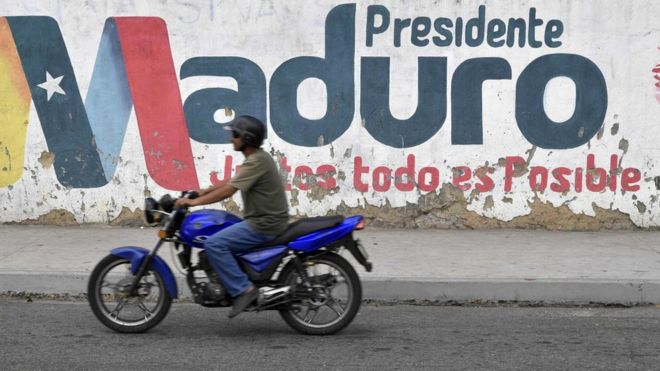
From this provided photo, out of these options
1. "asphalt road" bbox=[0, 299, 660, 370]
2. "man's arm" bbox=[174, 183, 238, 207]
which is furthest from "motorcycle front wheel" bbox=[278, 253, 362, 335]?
"man's arm" bbox=[174, 183, 238, 207]

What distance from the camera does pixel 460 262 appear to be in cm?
→ 859

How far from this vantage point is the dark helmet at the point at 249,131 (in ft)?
20.3

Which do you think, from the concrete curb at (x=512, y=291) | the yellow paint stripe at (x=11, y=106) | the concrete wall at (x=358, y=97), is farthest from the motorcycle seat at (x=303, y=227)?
the yellow paint stripe at (x=11, y=106)

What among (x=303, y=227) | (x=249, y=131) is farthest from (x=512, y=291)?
(x=249, y=131)

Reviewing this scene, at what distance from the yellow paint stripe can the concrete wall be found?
0.02 m

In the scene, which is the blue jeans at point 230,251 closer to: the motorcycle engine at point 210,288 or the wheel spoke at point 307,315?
the motorcycle engine at point 210,288

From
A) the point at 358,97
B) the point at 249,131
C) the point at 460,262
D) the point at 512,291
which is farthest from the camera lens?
the point at 358,97

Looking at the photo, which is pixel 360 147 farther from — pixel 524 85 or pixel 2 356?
pixel 2 356

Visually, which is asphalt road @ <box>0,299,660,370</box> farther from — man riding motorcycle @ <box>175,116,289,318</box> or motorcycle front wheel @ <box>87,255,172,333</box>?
man riding motorcycle @ <box>175,116,289,318</box>

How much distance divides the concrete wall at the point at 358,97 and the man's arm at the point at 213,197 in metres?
4.06

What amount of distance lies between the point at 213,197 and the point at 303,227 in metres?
0.67

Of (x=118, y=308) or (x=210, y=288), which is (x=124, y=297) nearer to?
(x=118, y=308)

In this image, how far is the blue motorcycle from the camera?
6.26 m

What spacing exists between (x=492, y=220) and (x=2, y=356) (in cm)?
609
